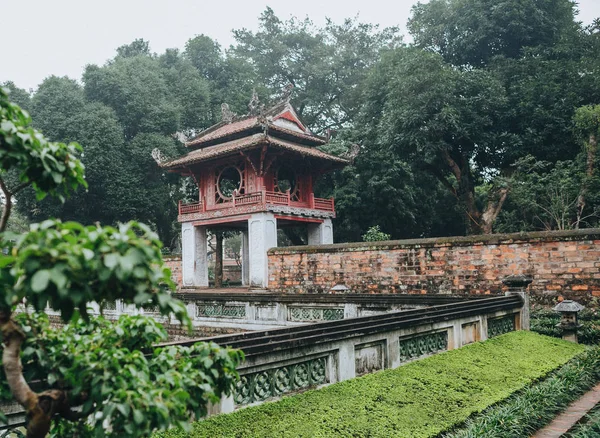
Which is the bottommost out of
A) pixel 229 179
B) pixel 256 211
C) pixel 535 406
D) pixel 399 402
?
pixel 535 406

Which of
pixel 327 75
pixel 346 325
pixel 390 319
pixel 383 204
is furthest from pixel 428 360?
pixel 327 75

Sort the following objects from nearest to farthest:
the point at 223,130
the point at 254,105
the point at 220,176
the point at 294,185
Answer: the point at 254,105, the point at 220,176, the point at 294,185, the point at 223,130

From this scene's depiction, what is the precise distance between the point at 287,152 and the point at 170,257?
775 centimetres

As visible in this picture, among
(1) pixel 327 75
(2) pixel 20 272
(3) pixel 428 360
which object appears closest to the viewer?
(2) pixel 20 272

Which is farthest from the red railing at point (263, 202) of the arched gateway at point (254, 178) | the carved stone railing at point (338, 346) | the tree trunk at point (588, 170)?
the carved stone railing at point (338, 346)

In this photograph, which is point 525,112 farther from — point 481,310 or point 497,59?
point 481,310

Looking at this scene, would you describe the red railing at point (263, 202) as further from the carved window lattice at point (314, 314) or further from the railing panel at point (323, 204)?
the carved window lattice at point (314, 314)

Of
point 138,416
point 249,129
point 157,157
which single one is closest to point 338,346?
point 138,416

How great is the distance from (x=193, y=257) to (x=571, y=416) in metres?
18.8

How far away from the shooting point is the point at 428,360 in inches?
262

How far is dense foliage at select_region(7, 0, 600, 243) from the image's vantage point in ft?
73.4

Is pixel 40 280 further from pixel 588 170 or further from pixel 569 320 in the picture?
pixel 588 170

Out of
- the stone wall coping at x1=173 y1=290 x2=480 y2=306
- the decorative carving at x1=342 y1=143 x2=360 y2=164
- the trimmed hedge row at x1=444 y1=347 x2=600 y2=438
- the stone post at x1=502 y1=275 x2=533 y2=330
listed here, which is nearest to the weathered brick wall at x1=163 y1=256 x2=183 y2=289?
the decorative carving at x1=342 y1=143 x2=360 y2=164

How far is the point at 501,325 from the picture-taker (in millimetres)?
9352
